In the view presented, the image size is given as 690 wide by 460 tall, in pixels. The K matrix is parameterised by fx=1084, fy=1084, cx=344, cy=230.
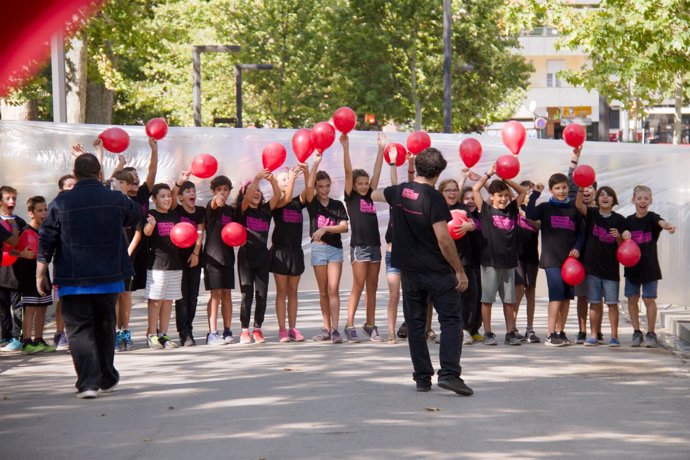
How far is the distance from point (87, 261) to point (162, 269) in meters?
2.81

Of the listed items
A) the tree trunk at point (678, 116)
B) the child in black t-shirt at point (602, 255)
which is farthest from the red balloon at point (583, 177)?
the tree trunk at point (678, 116)

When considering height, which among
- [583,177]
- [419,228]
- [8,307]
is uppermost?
[583,177]

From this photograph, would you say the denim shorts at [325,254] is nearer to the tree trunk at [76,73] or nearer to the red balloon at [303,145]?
the red balloon at [303,145]

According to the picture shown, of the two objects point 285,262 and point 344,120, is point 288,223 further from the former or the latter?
point 344,120

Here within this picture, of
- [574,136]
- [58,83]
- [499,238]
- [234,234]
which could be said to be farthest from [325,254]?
[58,83]

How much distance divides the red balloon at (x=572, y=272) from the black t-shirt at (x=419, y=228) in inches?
112

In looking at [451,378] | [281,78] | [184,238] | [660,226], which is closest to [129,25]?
[184,238]

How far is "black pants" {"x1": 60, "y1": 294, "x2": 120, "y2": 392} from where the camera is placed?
7402 mm

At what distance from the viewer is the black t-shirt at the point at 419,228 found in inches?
296

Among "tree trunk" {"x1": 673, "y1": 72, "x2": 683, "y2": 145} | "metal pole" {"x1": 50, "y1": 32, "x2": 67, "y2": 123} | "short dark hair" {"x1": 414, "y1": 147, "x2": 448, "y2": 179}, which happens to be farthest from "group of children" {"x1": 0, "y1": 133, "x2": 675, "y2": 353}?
"tree trunk" {"x1": 673, "y1": 72, "x2": 683, "y2": 145}

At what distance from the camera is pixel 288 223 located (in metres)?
10.6

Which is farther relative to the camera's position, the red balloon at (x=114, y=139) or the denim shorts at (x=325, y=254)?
the red balloon at (x=114, y=139)

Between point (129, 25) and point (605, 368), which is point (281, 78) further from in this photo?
point (605, 368)

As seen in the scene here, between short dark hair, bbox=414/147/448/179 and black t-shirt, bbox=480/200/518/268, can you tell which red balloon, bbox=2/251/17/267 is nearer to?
short dark hair, bbox=414/147/448/179
